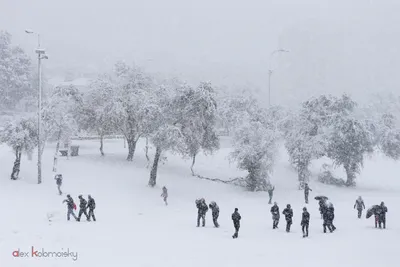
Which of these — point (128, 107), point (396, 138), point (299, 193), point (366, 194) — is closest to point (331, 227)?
point (299, 193)

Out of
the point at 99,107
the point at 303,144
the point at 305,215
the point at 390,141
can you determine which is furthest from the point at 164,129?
the point at 390,141

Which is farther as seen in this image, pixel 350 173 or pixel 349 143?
pixel 350 173

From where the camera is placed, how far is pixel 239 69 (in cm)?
18212

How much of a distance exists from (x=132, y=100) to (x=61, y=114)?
6.16 m

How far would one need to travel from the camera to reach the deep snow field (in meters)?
17.0

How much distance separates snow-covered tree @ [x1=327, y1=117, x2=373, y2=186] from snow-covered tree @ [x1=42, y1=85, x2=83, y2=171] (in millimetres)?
24747

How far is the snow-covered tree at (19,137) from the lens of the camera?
103 feet

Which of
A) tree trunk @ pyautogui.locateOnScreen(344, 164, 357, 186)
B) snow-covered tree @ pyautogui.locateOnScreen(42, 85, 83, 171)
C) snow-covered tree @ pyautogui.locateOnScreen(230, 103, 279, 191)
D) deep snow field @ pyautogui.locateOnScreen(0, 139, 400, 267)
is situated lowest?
deep snow field @ pyautogui.locateOnScreen(0, 139, 400, 267)

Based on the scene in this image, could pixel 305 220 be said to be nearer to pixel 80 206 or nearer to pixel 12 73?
pixel 80 206

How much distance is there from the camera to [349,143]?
44406 mm

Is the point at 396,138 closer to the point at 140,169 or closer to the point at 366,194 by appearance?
the point at 366,194

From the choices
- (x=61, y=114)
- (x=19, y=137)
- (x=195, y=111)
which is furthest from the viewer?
(x=61, y=114)

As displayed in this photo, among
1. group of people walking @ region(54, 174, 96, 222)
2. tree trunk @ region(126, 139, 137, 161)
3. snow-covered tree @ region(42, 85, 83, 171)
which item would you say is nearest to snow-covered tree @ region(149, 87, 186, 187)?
tree trunk @ region(126, 139, 137, 161)

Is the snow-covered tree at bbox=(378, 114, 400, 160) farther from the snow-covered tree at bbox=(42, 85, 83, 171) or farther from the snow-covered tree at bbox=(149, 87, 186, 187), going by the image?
the snow-covered tree at bbox=(42, 85, 83, 171)
